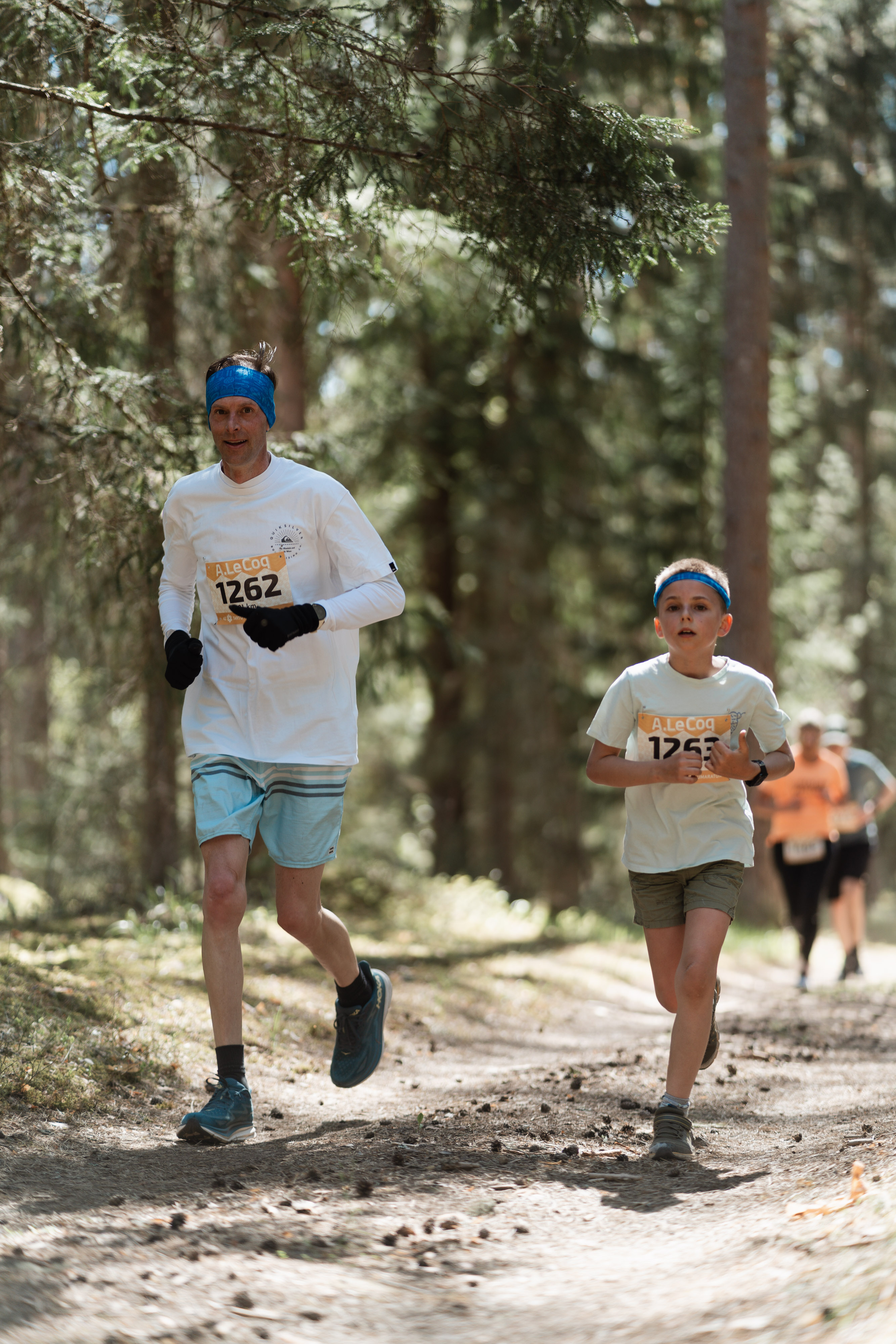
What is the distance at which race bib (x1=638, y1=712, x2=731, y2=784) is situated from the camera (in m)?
4.75

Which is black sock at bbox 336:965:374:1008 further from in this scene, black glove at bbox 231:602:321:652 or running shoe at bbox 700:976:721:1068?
black glove at bbox 231:602:321:652

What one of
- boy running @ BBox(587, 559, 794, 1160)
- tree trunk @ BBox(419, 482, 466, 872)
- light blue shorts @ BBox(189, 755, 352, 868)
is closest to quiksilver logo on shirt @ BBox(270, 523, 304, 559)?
light blue shorts @ BBox(189, 755, 352, 868)

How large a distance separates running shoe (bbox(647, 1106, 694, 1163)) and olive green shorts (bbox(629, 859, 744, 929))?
69cm

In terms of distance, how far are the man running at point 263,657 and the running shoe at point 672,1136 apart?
1448 mm

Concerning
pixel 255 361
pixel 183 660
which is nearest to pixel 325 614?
pixel 183 660

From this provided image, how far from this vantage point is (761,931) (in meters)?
14.4

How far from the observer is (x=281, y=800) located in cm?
473

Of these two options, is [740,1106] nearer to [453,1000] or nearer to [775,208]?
[453,1000]

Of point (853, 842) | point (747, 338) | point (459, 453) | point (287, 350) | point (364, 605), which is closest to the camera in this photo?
point (364, 605)

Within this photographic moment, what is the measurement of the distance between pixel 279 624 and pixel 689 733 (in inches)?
63.1

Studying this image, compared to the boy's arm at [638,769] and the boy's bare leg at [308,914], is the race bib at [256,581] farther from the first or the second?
the boy's arm at [638,769]

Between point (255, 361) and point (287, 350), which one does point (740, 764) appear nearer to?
point (255, 361)

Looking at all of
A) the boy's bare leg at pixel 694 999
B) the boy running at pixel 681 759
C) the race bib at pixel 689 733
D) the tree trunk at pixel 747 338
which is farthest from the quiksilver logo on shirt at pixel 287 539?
the tree trunk at pixel 747 338

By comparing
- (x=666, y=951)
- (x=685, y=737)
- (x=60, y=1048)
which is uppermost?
(x=685, y=737)
